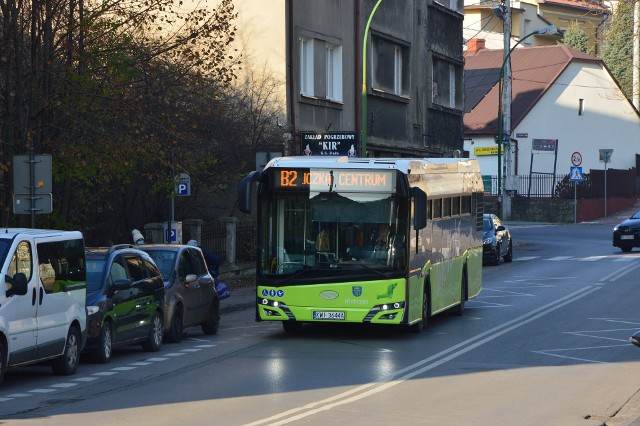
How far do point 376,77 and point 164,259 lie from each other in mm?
20563

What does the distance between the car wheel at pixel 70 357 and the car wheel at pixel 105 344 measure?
71cm

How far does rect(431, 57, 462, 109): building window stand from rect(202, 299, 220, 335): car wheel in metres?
25.4

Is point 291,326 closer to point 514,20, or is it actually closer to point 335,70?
point 335,70

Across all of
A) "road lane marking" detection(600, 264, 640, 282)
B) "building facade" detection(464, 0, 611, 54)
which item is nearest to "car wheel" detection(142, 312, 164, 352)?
"road lane marking" detection(600, 264, 640, 282)

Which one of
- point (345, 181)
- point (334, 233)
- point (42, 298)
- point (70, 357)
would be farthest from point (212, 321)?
point (42, 298)

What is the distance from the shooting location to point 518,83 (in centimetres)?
7906

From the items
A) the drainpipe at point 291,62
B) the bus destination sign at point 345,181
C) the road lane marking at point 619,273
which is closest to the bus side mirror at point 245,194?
the bus destination sign at point 345,181

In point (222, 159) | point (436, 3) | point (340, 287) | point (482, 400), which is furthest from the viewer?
point (436, 3)

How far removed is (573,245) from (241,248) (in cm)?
1937

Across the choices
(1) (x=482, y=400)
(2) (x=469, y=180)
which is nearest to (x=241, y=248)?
(2) (x=469, y=180)

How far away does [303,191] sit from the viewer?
18828 mm

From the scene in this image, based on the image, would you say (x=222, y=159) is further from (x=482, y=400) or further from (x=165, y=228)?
(x=482, y=400)

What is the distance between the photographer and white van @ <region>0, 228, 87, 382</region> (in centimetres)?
1354

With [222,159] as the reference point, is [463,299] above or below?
below
